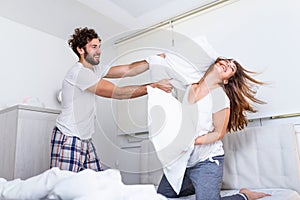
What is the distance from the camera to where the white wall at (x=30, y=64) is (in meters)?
1.94

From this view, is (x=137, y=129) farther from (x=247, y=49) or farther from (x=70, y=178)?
(x=70, y=178)

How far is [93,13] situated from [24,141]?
143 cm

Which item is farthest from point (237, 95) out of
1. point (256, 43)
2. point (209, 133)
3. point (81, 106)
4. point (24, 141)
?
point (24, 141)

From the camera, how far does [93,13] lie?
8.61ft

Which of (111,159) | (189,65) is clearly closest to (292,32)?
(189,65)

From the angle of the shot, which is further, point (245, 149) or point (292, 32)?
point (292, 32)

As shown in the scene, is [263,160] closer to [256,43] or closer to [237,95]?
[237,95]

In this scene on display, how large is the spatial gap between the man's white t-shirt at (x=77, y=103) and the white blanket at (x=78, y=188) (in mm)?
913

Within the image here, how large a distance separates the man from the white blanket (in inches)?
34.4

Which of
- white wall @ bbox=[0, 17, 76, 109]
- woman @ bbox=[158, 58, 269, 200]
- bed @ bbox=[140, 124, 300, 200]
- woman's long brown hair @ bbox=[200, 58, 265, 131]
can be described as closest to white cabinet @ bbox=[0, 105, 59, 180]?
white wall @ bbox=[0, 17, 76, 109]

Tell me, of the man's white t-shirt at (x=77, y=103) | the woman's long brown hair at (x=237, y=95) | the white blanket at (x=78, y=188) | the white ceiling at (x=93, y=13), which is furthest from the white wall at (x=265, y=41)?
the white blanket at (x=78, y=188)

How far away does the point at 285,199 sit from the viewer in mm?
1334

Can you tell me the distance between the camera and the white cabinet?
1.60 m

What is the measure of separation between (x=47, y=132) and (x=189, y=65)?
3.07 feet
